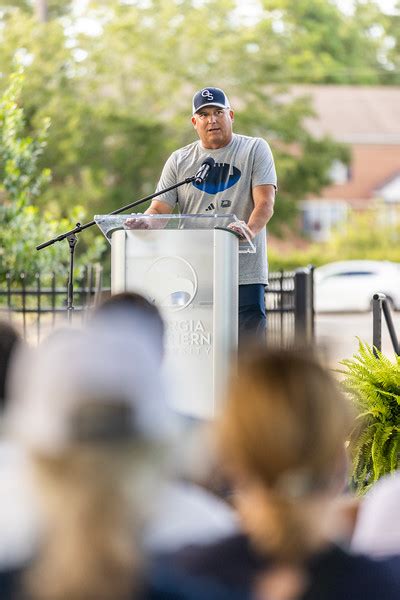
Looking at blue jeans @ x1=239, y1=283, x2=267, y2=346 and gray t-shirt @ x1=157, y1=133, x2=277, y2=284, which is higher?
gray t-shirt @ x1=157, y1=133, x2=277, y2=284

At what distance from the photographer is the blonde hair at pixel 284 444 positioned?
1.68 m

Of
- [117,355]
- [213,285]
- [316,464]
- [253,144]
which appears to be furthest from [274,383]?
[253,144]

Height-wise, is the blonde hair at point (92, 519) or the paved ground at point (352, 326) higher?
the paved ground at point (352, 326)

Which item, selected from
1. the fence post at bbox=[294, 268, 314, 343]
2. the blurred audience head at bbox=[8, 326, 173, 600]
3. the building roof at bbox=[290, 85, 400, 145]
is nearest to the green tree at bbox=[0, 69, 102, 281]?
the fence post at bbox=[294, 268, 314, 343]

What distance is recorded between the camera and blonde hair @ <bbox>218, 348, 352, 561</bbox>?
1683mm

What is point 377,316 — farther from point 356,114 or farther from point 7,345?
point 356,114

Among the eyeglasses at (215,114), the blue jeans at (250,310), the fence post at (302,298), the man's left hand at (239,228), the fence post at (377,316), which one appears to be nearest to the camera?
Answer: the man's left hand at (239,228)

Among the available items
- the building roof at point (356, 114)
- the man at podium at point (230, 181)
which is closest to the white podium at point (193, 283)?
the man at podium at point (230, 181)

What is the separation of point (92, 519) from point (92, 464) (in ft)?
0.25

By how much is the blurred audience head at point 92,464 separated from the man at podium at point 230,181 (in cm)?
423

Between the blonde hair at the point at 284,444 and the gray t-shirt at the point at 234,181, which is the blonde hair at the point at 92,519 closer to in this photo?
the blonde hair at the point at 284,444

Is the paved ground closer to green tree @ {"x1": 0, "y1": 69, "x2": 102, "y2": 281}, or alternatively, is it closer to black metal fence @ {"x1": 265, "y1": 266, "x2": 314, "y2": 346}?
black metal fence @ {"x1": 265, "y1": 266, "x2": 314, "y2": 346}

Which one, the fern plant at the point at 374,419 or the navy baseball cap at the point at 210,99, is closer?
the fern plant at the point at 374,419

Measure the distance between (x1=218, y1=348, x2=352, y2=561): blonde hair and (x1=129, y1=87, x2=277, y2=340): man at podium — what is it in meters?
4.25
